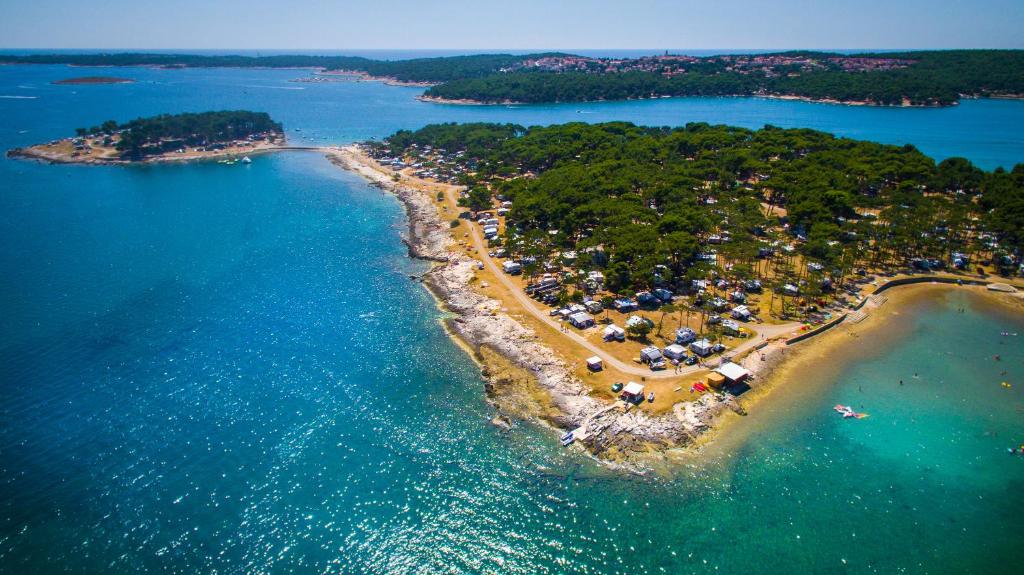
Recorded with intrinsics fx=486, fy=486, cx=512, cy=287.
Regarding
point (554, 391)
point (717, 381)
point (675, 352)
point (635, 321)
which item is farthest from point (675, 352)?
point (554, 391)

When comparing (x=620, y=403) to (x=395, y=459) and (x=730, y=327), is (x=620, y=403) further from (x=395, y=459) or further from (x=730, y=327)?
(x=395, y=459)

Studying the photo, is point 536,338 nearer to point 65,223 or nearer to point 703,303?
point 703,303

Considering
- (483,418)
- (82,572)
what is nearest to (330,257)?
(483,418)

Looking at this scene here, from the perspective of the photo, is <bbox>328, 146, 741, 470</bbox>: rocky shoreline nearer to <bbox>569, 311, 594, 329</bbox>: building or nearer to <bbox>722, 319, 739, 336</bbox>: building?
<bbox>569, 311, 594, 329</bbox>: building

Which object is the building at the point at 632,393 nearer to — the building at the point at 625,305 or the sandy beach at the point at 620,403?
the sandy beach at the point at 620,403

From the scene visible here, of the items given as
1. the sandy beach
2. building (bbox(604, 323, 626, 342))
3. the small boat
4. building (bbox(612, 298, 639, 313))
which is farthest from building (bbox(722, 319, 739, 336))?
the small boat
